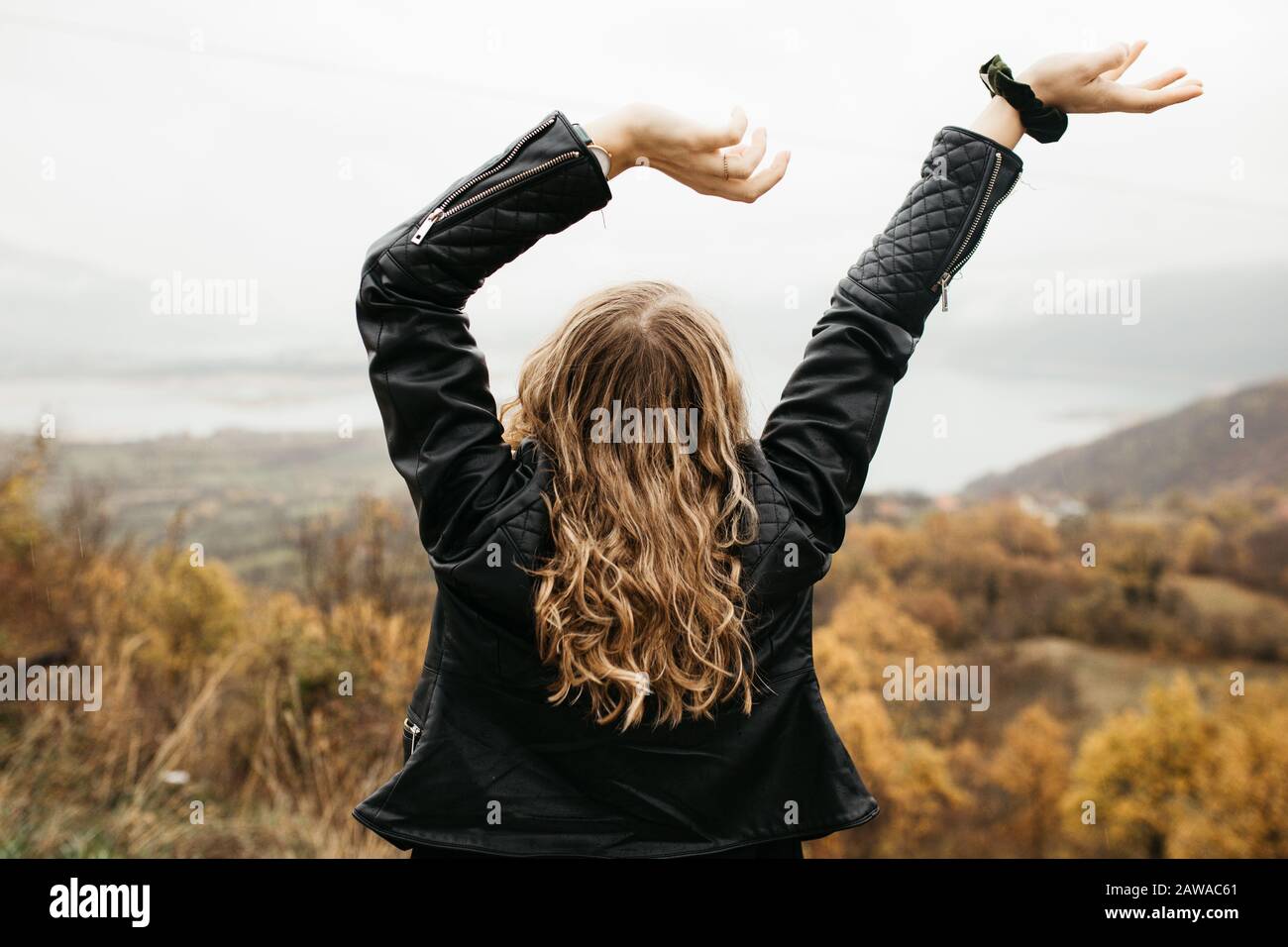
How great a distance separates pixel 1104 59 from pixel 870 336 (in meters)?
0.40

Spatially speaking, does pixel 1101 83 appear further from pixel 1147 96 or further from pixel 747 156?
pixel 747 156

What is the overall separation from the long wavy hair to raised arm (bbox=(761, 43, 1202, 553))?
0.25ft

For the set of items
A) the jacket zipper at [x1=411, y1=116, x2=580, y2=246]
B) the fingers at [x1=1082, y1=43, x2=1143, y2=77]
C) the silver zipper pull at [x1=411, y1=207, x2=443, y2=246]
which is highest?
the fingers at [x1=1082, y1=43, x2=1143, y2=77]

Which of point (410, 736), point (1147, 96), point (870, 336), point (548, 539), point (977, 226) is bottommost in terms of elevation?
point (410, 736)

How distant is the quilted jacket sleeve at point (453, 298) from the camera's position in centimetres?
97

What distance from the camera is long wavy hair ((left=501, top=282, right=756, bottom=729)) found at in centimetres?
100

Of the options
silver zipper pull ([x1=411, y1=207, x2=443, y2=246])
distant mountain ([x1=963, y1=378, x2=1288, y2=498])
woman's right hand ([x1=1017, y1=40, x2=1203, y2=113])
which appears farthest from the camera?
distant mountain ([x1=963, y1=378, x2=1288, y2=498])

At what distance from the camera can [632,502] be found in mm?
1019

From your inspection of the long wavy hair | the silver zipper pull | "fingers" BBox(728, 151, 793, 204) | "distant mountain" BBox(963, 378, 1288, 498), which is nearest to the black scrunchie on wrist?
"fingers" BBox(728, 151, 793, 204)

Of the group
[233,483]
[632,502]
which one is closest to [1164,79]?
[632,502]

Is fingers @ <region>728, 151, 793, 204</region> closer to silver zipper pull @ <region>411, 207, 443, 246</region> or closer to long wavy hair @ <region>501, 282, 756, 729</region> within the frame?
long wavy hair @ <region>501, 282, 756, 729</region>

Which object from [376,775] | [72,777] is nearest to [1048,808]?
[376,775]

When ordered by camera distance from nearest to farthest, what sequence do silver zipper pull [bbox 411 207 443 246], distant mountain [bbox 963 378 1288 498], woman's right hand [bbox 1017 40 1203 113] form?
silver zipper pull [bbox 411 207 443 246] < woman's right hand [bbox 1017 40 1203 113] < distant mountain [bbox 963 378 1288 498]
